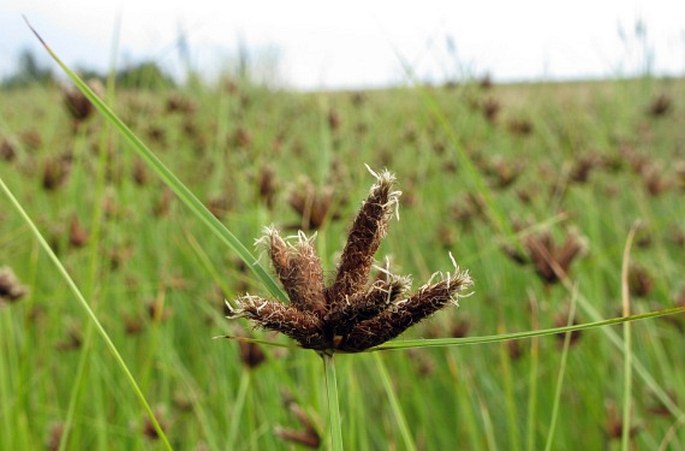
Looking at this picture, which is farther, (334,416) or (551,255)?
(551,255)

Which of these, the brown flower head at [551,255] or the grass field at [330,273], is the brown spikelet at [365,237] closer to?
the grass field at [330,273]

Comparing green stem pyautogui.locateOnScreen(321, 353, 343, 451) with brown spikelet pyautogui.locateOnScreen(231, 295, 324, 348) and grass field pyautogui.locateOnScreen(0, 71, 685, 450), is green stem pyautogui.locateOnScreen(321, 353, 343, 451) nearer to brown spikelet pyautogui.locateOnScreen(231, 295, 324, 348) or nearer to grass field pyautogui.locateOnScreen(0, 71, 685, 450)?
brown spikelet pyautogui.locateOnScreen(231, 295, 324, 348)

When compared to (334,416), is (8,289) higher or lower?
higher

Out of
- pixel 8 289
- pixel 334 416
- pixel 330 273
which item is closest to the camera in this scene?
→ pixel 334 416

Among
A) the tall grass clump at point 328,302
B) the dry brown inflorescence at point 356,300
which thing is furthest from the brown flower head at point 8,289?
the dry brown inflorescence at point 356,300

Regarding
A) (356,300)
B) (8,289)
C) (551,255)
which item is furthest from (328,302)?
(551,255)

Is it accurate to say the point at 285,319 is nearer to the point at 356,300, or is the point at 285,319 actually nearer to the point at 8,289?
the point at 356,300
